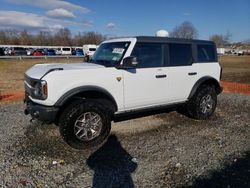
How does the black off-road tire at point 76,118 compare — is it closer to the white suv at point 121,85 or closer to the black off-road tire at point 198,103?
the white suv at point 121,85

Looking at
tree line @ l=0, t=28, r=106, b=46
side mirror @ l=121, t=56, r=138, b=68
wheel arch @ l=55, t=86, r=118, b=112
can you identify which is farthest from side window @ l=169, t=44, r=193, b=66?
tree line @ l=0, t=28, r=106, b=46

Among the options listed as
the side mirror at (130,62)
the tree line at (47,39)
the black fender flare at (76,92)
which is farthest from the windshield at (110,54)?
the tree line at (47,39)

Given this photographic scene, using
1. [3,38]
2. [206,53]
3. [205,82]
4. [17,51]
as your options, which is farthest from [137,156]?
[3,38]

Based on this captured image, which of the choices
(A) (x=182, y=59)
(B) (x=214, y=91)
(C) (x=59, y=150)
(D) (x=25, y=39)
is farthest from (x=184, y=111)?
(D) (x=25, y=39)

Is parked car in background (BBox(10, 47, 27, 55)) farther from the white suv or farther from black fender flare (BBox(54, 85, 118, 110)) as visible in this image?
black fender flare (BBox(54, 85, 118, 110))

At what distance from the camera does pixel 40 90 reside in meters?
4.79

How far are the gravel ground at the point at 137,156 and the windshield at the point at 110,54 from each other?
4.96 ft

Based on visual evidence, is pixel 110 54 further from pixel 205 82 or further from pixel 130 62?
pixel 205 82

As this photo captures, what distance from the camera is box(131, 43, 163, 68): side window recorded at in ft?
18.9

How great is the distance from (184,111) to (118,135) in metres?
2.34

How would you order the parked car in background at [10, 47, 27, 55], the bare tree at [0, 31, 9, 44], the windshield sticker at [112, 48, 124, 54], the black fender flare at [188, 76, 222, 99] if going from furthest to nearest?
the bare tree at [0, 31, 9, 44], the parked car in background at [10, 47, 27, 55], the black fender flare at [188, 76, 222, 99], the windshield sticker at [112, 48, 124, 54]

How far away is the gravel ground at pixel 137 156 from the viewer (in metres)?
3.93

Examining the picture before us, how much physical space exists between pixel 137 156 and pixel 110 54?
7.57 ft

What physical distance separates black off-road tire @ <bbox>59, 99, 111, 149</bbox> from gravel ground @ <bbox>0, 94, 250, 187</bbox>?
15 centimetres
